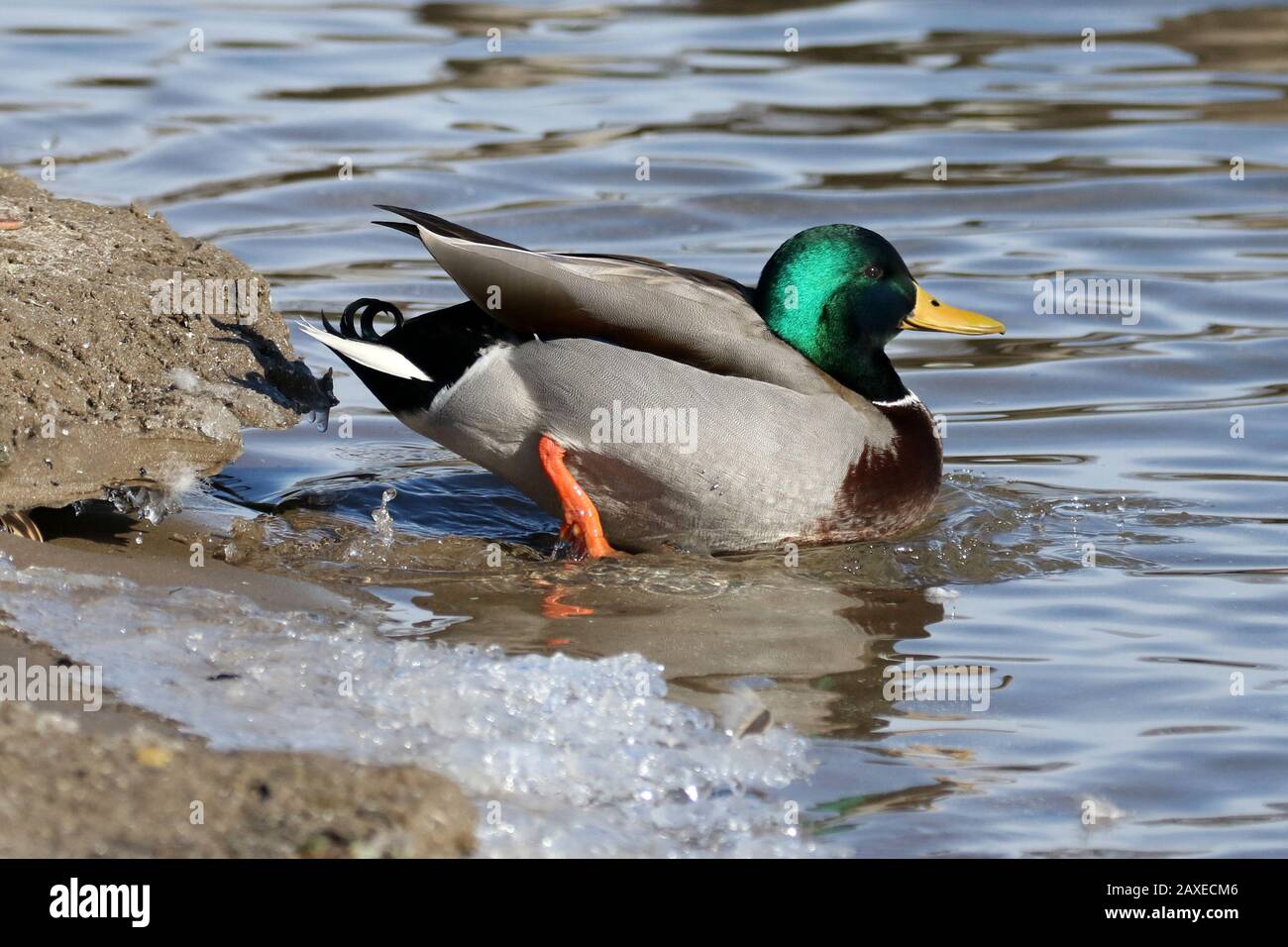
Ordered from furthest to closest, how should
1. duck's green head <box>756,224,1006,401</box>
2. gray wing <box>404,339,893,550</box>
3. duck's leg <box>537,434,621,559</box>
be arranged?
duck's green head <box>756,224,1006,401</box>
duck's leg <box>537,434,621,559</box>
gray wing <box>404,339,893,550</box>

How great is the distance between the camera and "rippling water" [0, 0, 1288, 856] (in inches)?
172

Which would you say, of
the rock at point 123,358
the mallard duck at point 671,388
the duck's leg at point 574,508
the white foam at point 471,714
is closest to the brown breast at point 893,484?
the mallard duck at point 671,388

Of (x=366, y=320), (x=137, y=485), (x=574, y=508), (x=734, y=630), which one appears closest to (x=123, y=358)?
(x=137, y=485)

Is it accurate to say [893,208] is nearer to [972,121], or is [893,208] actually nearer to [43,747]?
[972,121]

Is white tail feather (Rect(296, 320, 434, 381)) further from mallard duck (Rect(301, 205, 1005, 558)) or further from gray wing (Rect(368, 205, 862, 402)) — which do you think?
gray wing (Rect(368, 205, 862, 402))

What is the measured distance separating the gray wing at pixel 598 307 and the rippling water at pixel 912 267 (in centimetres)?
61

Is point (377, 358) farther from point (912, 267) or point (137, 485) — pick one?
point (912, 267)

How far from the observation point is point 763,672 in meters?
4.65

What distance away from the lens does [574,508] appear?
543cm

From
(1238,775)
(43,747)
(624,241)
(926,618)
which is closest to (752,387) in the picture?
(926,618)

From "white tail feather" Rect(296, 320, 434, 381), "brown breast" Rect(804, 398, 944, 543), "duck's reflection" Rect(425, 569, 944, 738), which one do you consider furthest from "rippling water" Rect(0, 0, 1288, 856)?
"white tail feather" Rect(296, 320, 434, 381)

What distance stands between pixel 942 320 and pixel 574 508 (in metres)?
1.35

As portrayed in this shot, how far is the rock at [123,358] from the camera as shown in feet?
16.6
